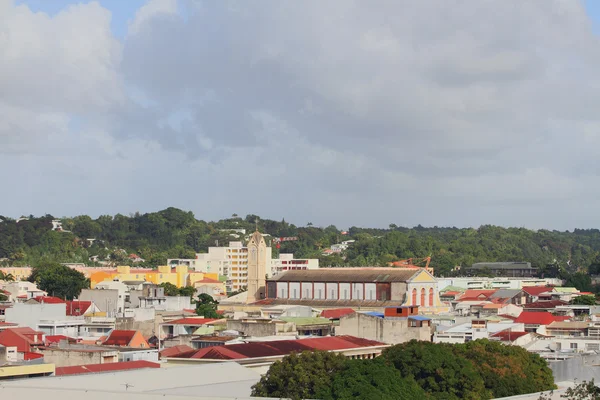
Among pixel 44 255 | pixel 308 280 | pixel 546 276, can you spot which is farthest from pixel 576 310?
pixel 44 255

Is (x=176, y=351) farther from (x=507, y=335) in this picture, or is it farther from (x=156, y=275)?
(x=156, y=275)

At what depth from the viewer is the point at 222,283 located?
5960 inches

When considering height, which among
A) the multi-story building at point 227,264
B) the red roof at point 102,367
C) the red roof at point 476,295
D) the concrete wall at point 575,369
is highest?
the multi-story building at point 227,264

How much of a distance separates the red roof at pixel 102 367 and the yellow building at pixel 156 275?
79.5m

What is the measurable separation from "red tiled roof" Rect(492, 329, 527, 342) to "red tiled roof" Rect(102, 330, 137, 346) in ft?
74.4

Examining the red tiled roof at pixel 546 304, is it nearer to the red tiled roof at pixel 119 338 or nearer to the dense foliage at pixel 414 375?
the red tiled roof at pixel 119 338

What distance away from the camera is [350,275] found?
10950 cm

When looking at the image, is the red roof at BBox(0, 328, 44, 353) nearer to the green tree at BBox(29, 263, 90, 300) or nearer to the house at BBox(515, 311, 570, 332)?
the house at BBox(515, 311, 570, 332)

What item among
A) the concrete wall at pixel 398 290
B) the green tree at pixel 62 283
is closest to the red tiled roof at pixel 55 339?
the concrete wall at pixel 398 290

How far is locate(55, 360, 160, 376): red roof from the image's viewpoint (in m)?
49.5

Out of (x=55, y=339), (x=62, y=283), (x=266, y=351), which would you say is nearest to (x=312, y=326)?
(x=55, y=339)

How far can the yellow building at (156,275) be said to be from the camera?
449 feet

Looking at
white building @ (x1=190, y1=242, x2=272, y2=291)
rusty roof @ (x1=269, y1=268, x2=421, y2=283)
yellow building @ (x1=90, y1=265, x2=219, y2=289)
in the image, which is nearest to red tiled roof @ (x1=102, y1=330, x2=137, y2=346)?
rusty roof @ (x1=269, y1=268, x2=421, y2=283)

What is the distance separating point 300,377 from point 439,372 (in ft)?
20.8
